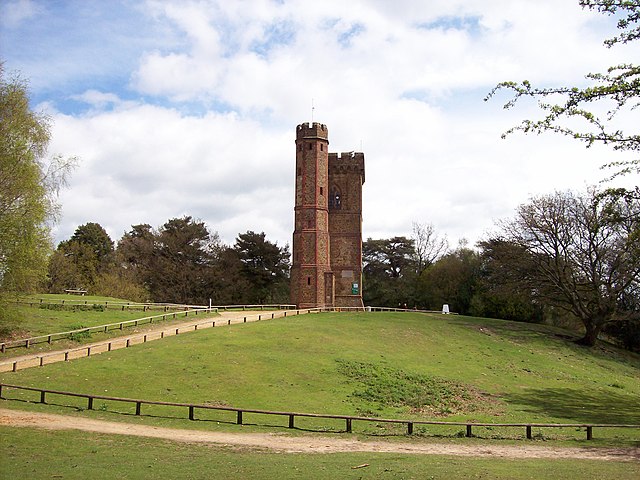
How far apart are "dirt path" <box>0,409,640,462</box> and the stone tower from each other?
38.5 m

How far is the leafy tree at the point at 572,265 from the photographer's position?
47.2 metres

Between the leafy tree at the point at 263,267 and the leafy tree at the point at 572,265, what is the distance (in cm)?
3027

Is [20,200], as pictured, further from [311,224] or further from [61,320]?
[311,224]

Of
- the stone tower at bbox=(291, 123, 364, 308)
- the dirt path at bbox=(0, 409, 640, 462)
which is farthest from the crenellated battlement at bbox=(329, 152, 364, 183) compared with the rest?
the dirt path at bbox=(0, 409, 640, 462)

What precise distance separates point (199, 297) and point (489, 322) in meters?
35.6

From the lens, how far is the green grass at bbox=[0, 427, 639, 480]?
40.9 feet

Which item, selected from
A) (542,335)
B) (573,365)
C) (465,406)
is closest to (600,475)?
(465,406)

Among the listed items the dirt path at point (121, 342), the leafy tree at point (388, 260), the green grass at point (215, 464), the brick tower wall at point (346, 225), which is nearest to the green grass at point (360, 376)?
the dirt path at point (121, 342)

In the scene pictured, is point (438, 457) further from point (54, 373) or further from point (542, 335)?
point (542, 335)

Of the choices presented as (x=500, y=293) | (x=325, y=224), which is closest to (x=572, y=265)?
(x=500, y=293)

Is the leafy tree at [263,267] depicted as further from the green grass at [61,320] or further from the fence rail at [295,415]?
the fence rail at [295,415]

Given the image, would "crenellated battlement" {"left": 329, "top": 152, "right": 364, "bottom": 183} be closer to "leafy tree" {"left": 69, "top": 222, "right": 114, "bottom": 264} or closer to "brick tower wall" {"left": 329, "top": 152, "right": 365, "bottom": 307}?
"brick tower wall" {"left": 329, "top": 152, "right": 365, "bottom": 307}

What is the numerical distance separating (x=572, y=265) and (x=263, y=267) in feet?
123

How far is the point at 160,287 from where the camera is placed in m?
71.3
